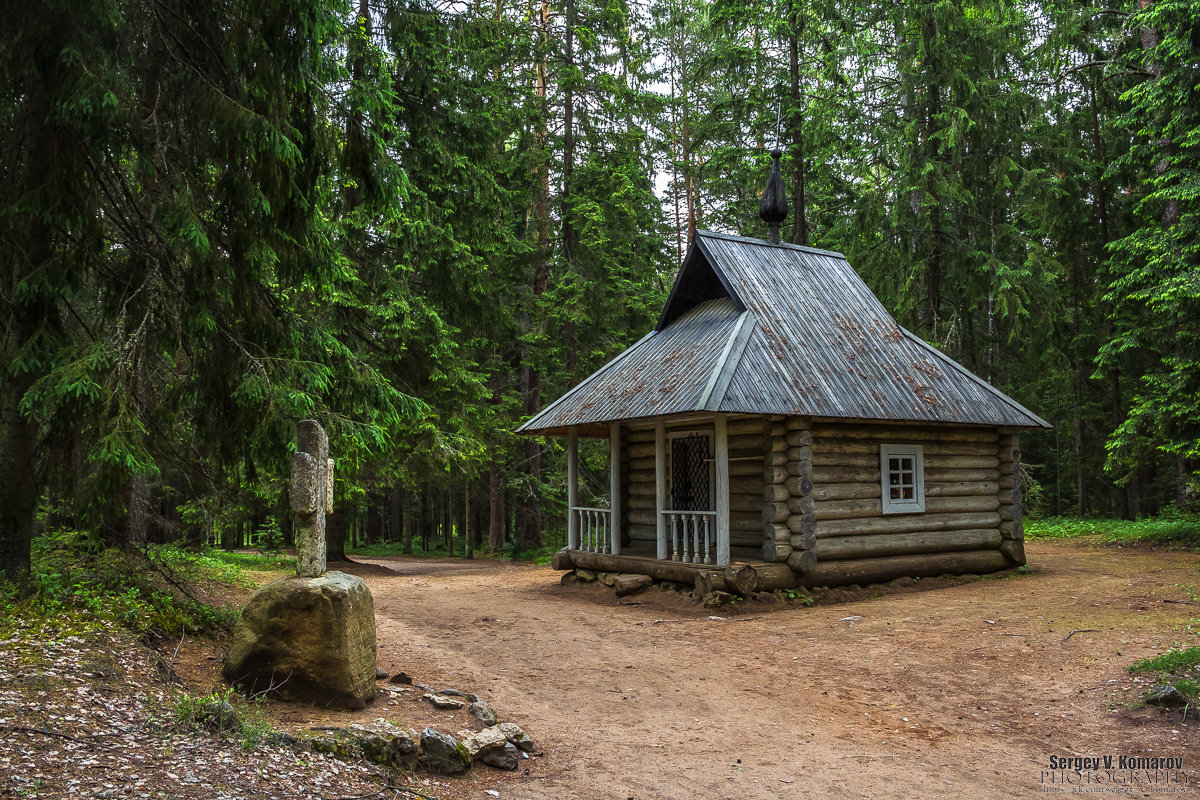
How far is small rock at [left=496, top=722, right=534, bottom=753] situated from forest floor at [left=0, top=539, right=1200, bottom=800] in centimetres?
13

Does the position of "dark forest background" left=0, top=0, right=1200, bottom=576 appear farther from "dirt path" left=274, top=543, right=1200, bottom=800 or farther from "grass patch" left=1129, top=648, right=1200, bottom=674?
"grass patch" left=1129, top=648, right=1200, bottom=674

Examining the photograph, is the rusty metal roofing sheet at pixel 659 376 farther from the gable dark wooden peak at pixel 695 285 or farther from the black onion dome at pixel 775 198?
the black onion dome at pixel 775 198

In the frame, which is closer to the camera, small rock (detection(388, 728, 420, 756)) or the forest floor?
small rock (detection(388, 728, 420, 756))

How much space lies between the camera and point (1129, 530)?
20578 millimetres

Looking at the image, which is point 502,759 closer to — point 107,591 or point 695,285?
point 107,591

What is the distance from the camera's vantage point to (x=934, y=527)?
1497 cm

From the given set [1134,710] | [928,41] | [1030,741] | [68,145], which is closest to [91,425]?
[68,145]

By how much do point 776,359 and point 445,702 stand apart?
28.2ft

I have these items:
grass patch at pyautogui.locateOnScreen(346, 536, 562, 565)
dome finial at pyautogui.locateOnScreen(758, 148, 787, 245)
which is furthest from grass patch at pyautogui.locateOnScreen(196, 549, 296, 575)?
dome finial at pyautogui.locateOnScreen(758, 148, 787, 245)

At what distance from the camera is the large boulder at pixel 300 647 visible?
645 centimetres

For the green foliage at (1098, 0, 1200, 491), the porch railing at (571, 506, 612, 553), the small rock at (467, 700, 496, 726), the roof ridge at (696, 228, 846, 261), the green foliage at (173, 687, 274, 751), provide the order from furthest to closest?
the roof ridge at (696, 228, 846, 261) → the porch railing at (571, 506, 612, 553) → the green foliage at (1098, 0, 1200, 491) → the small rock at (467, 700, 496, 726) → the green foliage at (173, 687, 274, 751)

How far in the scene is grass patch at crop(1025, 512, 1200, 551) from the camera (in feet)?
59.7

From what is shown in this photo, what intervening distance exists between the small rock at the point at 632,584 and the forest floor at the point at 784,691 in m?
0.20

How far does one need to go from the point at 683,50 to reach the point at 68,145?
1111 inches
